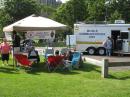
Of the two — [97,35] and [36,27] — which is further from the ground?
[36,27]

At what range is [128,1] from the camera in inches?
2365

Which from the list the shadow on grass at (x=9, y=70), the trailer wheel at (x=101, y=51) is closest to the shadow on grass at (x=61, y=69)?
the shadow on grass at (x=9, y=70)

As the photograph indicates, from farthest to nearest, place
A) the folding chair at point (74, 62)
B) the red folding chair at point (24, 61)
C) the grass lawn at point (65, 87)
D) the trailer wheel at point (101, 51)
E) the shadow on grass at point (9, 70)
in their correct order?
the trailer wheel at point (101, 51)
the folding chair at point (74, 62)
the red folding chair at point (24, 61)
the shadow on grass at point (9, 70)
the grass lawn at point (65, 87)

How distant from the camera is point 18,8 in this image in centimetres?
6944

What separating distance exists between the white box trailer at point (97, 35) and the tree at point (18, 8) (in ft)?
121

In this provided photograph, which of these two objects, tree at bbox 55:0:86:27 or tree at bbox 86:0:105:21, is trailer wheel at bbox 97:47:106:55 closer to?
tree at bbox 86:0:105:21

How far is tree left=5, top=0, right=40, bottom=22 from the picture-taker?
225 ft

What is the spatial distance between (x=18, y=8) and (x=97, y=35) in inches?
1524

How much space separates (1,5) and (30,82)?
2398 inches

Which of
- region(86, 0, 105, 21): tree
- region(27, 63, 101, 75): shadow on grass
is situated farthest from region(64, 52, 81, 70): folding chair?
region(86, 0, 105, 21): tree

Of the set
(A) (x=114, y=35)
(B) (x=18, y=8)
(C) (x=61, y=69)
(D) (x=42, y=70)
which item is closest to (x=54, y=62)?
(C) (x=61, y=69)

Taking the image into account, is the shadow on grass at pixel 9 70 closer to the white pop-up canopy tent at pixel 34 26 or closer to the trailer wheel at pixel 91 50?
the white pop-up canopy tent at pixel 34 26

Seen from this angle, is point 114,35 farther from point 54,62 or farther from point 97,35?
point 54,62

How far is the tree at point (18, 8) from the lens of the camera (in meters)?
68.7
